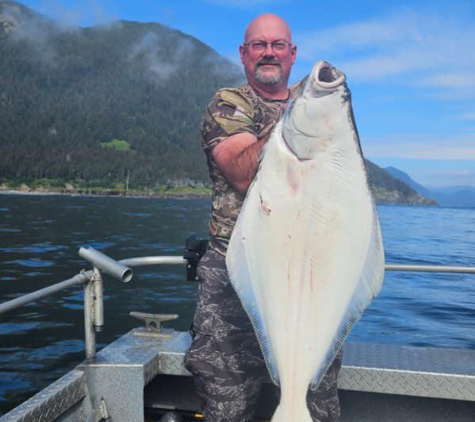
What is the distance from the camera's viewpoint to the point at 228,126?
2.42 metres

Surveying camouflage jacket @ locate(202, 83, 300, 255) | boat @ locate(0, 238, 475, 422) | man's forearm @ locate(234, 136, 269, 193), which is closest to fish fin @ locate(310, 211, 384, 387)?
man's forearm @ locate(234, 136, 269, 193)

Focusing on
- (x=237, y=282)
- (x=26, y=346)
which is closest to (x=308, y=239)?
(x=237, y=282)

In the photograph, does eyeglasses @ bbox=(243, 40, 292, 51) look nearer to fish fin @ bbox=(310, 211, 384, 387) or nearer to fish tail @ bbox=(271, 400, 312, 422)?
fish fin @ bbox=(310, 211, 384, 387)

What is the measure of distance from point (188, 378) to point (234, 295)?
1448 millimetres

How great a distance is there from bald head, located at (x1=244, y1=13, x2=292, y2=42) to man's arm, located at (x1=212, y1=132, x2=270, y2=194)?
60cm

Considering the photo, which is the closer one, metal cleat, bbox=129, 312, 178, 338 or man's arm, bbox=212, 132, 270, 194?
man's arm, bbox=212, 132, 270, 194

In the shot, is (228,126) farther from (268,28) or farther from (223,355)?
(223,355)

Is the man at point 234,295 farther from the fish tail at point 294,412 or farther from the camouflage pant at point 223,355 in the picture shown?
the fish tail at point 294,412

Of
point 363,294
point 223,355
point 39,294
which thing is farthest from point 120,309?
point 363,294

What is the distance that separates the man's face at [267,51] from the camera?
264cm

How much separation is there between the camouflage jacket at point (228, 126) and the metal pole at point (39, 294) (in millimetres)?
959

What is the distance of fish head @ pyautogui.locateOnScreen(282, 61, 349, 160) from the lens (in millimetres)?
1869

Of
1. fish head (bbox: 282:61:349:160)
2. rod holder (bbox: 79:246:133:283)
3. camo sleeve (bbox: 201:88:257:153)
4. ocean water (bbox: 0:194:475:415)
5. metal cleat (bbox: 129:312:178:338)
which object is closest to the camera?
fish head (bbox: 282:61:349:160)

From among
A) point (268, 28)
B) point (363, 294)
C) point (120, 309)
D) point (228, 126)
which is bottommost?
point (120, 309)
